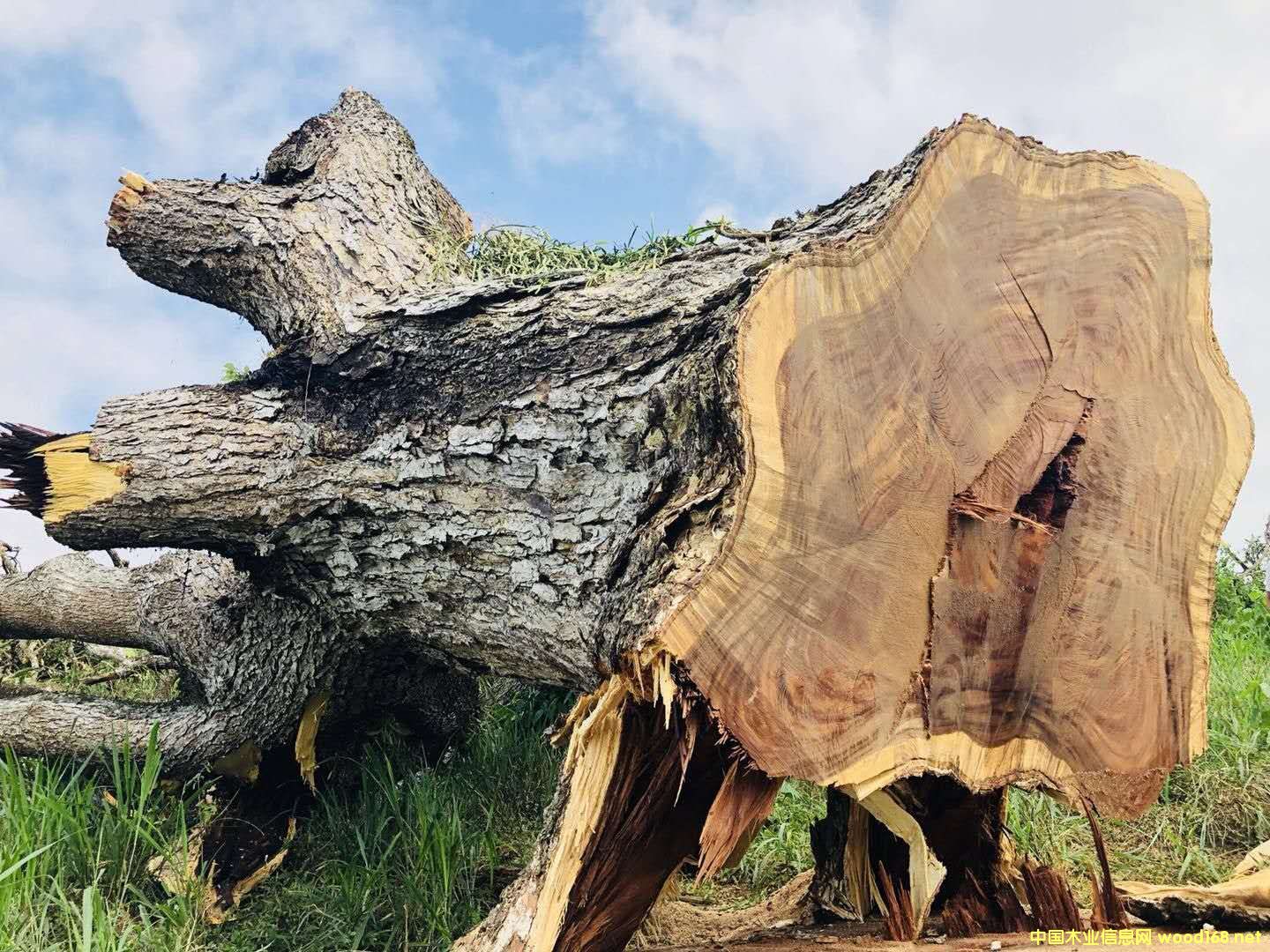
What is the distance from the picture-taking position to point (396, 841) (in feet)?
10.3

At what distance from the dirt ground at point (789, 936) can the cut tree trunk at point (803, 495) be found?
290 millimetres

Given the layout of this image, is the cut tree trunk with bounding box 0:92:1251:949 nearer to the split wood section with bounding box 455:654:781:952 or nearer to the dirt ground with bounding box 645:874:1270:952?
the split wood section with bounding box 455:654:781:952

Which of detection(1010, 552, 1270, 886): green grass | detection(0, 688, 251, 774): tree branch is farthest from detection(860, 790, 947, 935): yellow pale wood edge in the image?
detection(0, 688, 251, 774): tree branch

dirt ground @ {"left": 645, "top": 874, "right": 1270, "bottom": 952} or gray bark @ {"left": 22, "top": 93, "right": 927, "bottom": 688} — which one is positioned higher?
gray bark @ {"left": 22, "top": 93, "right": 927, "bottom": 688}

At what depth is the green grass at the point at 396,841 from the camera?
2754mm

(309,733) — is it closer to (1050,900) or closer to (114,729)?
(114,729)

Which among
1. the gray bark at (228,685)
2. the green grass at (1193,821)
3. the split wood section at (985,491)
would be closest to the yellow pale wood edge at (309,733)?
the gray bark at (228,685)

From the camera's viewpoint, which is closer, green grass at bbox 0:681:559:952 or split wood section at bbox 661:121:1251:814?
split wood section at bbox 661:121:1251:814

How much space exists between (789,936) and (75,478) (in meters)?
2.40

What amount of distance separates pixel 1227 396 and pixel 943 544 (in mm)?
932

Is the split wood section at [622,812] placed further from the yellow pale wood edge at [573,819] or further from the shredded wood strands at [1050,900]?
the shredded wood strands at [1050,900]

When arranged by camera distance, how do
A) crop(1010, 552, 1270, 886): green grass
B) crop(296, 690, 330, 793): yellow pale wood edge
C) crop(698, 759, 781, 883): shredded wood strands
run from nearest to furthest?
crop(698, 759, 781, 883): shredded wood strands < crop(1010, 552, 1270, 886): green grass < crop(296, 690, 330, 793): yellow pale wood edge

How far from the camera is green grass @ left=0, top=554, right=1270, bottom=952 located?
275 cm

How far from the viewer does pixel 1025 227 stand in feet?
7.02
